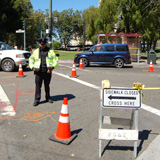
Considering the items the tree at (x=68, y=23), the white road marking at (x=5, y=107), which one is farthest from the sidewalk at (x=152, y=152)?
the tree at (x=68, y=23)

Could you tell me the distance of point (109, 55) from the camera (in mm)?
16734

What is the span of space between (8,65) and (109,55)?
7480 millimetres

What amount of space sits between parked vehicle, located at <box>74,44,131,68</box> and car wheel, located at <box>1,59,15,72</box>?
221 inches

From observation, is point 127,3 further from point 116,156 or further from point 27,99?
point 116,156

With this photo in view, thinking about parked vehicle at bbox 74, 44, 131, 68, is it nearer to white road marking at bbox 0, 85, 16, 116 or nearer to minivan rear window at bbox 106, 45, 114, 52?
minivan rear window at bbox 106, 45, 114, 52

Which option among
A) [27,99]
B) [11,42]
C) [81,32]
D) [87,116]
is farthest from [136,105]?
→ [81,32]

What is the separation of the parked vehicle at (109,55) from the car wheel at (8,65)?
5.60 meters

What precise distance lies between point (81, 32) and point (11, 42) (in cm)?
3731

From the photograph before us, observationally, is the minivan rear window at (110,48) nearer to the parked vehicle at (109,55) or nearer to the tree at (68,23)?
the parked vehicle at (109,55)

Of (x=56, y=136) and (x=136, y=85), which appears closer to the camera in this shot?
(x=136, y=85)

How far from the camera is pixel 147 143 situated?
3.86 m

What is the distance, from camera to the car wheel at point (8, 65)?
13.0 meters

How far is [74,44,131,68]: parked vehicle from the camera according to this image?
16.7 metres

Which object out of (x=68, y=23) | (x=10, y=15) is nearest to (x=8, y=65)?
(x=10, y=15)
